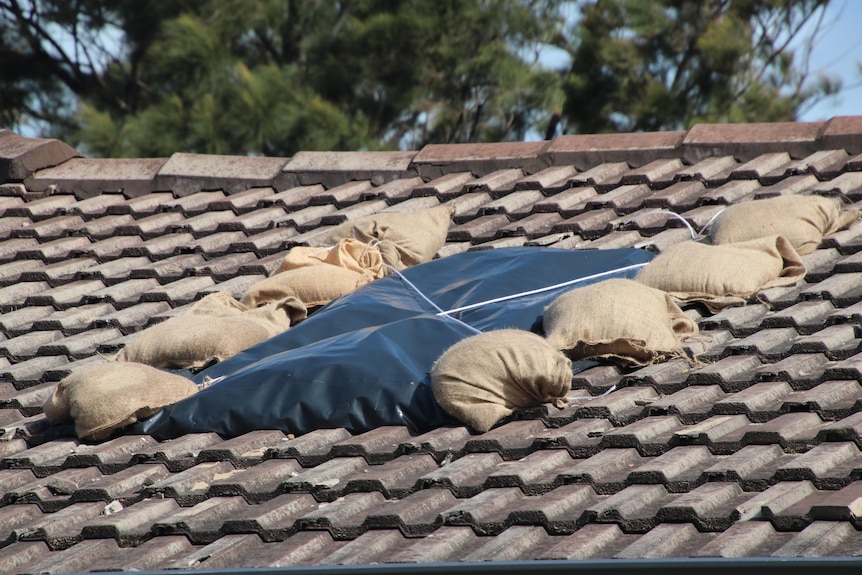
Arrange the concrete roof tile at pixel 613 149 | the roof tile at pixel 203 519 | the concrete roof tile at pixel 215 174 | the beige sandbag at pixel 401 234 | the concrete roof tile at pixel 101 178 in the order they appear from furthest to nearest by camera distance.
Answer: the concrete roof tile at pixel 101 178 < the concrete roof tile at pixel 215 174 < the concrete roof tile at pixel 613 149 < the beige sandbag at pixel 401 234 < the roof tile at pixel 203 519

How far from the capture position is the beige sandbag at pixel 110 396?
12.8ft

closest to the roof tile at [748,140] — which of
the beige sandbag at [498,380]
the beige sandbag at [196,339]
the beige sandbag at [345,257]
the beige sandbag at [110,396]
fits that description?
the beige sandbag at [345,257]

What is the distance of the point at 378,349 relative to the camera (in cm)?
402

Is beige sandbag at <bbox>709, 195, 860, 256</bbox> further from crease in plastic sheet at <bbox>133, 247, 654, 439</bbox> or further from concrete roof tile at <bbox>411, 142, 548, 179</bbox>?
concrete roof tile at <bbox>411, 142, 548, 179</bbox>

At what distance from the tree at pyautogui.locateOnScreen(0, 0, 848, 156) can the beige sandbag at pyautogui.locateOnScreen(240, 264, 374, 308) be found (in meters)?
8.88

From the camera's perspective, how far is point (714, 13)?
48.0ft

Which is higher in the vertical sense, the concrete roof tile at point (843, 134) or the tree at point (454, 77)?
the tree at point (454, 77)

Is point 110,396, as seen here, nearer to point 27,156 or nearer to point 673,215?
point 673,215

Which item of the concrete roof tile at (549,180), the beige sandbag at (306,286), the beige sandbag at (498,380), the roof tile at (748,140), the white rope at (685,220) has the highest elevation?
the roof tile at (748,140)

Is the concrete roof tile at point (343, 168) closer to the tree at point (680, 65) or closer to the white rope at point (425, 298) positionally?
the white rope at point (425, 298)

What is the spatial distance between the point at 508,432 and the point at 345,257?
1.90m

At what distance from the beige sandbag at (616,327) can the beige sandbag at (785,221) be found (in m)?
0.87

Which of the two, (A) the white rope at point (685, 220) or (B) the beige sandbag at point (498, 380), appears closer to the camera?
(B) the beige sandbag at point (498, 380)

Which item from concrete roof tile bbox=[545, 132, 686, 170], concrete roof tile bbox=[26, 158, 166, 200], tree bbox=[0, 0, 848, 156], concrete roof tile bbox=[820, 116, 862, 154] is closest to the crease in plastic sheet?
concrete roof tile bbox=[545, 132, 686, 170]
